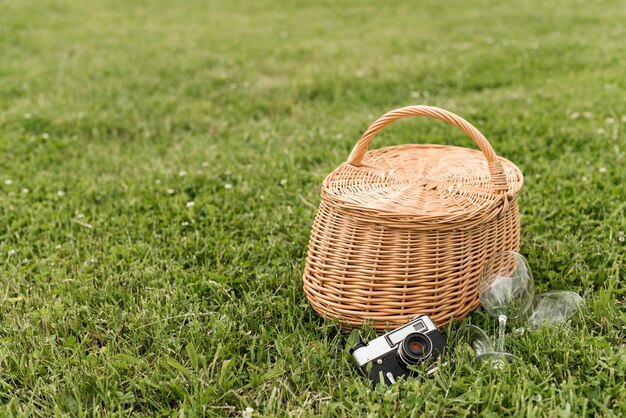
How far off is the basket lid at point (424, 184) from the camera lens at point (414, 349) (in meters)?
0.41

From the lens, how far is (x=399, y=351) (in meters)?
2.20

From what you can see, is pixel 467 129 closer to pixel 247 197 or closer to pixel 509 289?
pixel 509 289

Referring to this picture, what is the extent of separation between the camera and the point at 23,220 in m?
3.55

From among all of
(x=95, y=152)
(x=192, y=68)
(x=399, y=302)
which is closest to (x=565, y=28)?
(x=192, y=68)

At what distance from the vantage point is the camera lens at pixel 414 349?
7.20ft

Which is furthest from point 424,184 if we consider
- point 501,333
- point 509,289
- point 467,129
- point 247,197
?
point 247,197

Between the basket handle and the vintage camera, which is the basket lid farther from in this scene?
the vintage camera

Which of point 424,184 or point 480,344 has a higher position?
point 424,184

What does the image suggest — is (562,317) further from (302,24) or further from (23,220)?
(302,24)

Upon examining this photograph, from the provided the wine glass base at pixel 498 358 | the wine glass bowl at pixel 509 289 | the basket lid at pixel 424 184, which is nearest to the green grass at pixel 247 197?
the wine glass base at pixel 498 358

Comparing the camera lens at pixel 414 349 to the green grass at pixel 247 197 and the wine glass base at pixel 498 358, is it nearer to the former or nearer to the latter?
the green grass at pixel 247 197

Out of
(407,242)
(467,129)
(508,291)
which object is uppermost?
(467,129)

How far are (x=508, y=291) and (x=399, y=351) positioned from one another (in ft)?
1.63

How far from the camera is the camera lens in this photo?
2.19 metres
